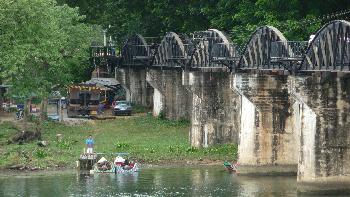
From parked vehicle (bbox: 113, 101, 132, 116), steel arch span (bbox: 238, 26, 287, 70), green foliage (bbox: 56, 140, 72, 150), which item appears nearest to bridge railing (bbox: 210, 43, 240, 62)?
steel arch span (bbox: 238, 26, 287, 70)

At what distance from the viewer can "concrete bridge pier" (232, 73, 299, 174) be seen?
7219cm

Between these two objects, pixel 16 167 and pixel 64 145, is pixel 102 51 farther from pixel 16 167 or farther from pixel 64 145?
pixel 16 167

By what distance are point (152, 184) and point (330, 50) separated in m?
14.8

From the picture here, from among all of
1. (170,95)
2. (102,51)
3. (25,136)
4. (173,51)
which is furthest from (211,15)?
(25,136)

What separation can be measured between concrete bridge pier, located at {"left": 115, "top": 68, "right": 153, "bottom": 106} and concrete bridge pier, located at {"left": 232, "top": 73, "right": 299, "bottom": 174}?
40.6 meters

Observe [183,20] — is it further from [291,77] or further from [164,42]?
[291,77]

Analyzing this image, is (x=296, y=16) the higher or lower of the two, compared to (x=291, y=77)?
higher

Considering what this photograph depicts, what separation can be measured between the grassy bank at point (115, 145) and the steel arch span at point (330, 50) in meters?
18.0

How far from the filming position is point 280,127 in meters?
72.2

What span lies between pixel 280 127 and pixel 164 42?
27762mm

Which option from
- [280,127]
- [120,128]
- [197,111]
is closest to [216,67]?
[197,111]

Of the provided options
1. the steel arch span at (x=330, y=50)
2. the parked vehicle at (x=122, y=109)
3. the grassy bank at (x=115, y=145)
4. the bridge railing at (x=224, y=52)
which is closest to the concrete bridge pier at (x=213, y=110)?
the grassy bank at (x=115, y=145)

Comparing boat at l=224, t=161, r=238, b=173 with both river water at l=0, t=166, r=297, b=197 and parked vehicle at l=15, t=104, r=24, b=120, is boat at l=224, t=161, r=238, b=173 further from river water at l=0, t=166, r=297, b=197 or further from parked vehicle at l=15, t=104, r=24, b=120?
parked vehicle at l=15, t=104, r=24, b=120

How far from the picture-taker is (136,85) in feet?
374
